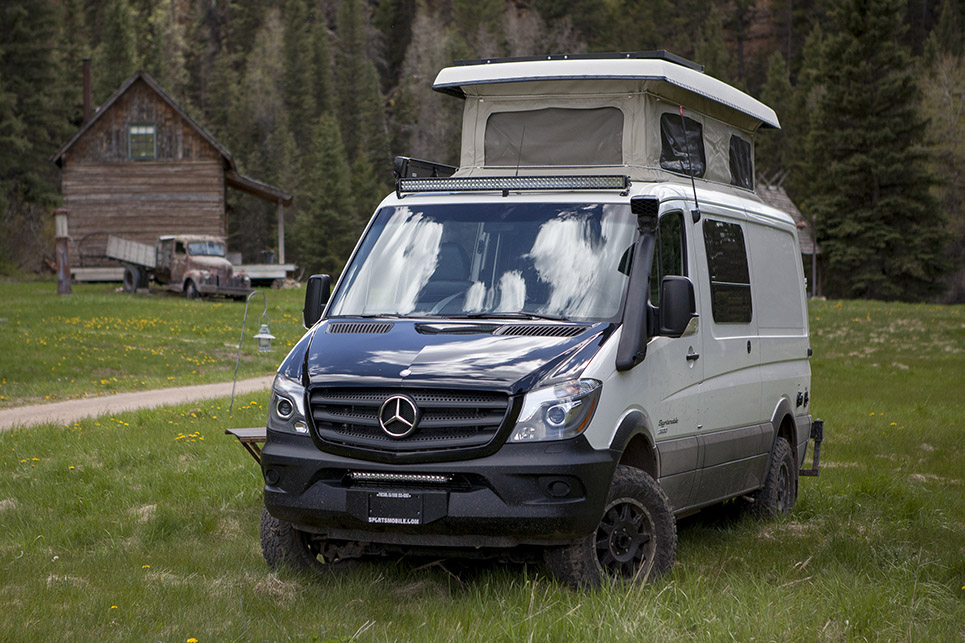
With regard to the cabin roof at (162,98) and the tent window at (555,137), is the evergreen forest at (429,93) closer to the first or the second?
the cabin roof at (162,98)

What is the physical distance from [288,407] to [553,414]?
1.44 meters

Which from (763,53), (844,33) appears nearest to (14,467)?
(844,33)

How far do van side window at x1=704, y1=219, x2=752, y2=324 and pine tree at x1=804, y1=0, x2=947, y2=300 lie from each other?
5181 centimetres

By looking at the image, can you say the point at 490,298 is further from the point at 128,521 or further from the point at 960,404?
the point at 960,404

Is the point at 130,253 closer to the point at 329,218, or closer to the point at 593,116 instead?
the point at 593,116

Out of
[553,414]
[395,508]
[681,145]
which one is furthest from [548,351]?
[681,145]

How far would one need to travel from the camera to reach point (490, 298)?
6992 millimetres

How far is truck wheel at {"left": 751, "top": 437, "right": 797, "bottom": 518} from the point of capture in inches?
356

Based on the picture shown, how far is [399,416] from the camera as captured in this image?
6031mm

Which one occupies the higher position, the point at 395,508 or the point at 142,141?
the point at 142,141

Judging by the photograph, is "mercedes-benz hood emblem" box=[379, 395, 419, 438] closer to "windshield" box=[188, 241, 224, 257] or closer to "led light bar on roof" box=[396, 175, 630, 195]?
"led light bar on roof" box=[396, 175, 630, 195]

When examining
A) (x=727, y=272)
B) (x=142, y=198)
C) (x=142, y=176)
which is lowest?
(x=727, y=272)

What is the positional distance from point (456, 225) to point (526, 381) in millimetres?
1713

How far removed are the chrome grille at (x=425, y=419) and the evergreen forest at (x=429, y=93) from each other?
5261 centimetres
